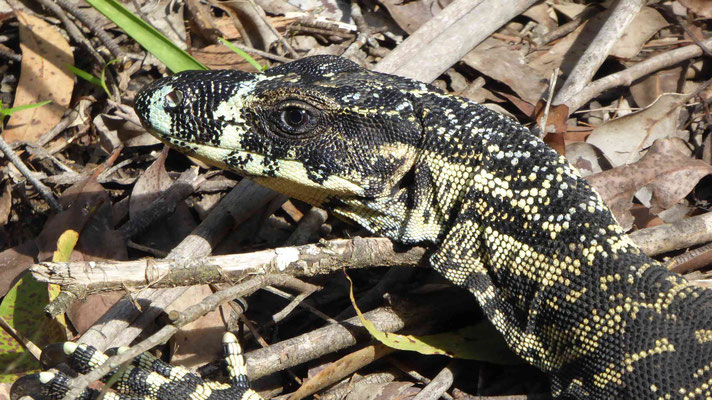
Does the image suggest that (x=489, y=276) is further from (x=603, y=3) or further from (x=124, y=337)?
(x=603, y=3)

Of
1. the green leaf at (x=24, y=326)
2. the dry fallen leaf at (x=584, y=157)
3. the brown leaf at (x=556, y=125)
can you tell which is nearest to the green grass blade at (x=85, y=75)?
the green leaf at (x=24, y=326)

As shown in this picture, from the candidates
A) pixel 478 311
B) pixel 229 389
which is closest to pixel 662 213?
pixel 478 311

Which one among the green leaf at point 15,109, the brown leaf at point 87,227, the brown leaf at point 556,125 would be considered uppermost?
the green leaf at point 15,109

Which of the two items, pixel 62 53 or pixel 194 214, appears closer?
pixel 194 214

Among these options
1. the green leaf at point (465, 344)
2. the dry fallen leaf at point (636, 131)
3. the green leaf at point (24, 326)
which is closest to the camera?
the green leaf at point (465, 344)

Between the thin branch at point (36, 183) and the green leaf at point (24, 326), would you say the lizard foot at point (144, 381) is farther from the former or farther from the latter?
the thin branch at point (36, 183)

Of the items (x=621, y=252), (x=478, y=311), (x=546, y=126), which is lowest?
(x=478, y=311)

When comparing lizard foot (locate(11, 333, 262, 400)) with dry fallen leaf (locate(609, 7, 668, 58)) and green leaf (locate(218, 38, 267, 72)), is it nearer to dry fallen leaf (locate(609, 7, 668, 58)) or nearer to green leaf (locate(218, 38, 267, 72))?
green leaf (locate(218, 38, 267, 72))

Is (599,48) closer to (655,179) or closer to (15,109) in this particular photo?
(655,179)
